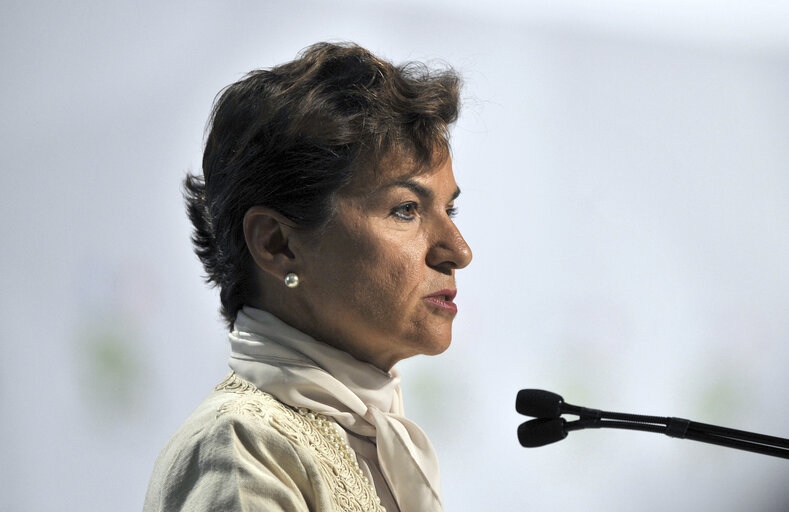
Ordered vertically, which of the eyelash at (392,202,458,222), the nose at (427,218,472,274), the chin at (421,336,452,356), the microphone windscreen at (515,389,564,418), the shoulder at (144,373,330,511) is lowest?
the shoulder at (144,373,330,511)

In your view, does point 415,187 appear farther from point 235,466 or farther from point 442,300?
point 235,466

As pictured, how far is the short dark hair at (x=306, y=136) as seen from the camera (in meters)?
1.24

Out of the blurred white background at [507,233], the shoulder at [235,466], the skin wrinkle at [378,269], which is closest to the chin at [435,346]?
the skin wrinkle at [378,269]

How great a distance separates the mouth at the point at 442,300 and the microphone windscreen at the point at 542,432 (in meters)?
0.20

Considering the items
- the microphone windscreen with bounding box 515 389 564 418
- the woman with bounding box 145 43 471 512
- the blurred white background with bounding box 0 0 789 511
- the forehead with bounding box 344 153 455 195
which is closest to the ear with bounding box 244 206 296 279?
the woman with bounding box 145 43 471 512

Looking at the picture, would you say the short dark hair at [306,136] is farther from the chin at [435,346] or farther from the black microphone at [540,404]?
the black microphone at [540,404]

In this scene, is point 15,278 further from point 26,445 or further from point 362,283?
point 362,283

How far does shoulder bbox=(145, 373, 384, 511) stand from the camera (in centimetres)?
106

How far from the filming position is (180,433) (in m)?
1.16

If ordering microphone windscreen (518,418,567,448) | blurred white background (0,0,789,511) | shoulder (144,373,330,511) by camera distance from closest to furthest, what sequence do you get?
shoulder (144,373,330,511), microphone windscreen (518,418,567,448), blurred white background (0,0,789,511)

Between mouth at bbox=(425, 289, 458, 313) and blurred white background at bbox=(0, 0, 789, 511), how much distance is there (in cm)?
116

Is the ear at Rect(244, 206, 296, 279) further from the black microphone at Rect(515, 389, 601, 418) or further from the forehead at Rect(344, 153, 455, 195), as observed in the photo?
the black microphone at Rect(515, 389, 601, 418)

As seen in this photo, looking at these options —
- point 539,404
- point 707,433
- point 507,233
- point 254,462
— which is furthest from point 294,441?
point 507,233

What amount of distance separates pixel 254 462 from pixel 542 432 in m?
0.38
